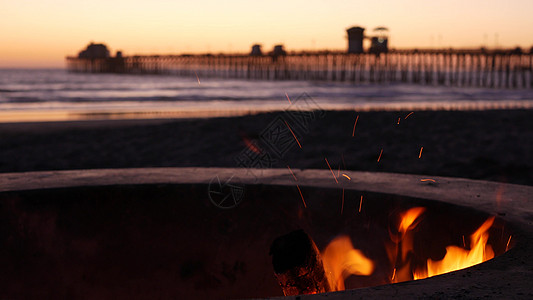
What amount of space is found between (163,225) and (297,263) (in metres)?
1.13

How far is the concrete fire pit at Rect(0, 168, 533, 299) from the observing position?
109 inches

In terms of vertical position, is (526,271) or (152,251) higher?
(526,271)

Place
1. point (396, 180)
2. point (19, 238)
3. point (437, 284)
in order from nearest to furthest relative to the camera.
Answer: point (437, 284) → point (19, 238) → point (396, 180)

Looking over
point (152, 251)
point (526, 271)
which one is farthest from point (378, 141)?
point (526, 271)

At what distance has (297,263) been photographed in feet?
6.73

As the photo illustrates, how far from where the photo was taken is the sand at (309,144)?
27.4 ft

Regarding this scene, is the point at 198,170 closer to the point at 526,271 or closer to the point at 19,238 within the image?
the point at 19,238

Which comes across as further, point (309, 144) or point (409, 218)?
point (309, 144)

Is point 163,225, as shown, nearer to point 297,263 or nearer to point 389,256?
point 297,263

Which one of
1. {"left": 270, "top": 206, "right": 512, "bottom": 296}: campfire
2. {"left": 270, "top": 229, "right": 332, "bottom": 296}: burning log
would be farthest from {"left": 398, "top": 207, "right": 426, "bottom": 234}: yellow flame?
{"left": 270, "top": 229, "right": 332, "bottom": 296}: burning log

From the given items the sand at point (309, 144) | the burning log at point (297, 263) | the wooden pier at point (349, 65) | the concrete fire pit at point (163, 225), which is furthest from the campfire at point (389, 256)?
the wooden pier at point (349, 65)

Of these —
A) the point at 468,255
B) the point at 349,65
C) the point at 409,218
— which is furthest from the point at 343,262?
the point at 349,65

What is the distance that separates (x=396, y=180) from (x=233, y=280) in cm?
116

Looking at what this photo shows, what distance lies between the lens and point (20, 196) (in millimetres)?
2824
